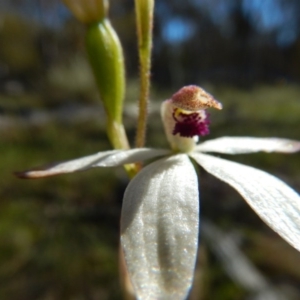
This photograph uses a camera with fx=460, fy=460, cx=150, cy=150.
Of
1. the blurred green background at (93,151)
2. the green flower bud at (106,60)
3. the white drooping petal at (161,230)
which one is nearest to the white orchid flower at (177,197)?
the white drooping petal at (161,230)

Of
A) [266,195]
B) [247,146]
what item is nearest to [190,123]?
[247,146]

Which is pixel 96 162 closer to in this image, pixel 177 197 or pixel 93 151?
pixel 177 197

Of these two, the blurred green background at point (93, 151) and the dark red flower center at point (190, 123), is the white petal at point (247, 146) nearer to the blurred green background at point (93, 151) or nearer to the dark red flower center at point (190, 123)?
the dark red flower center at point (190, 123)

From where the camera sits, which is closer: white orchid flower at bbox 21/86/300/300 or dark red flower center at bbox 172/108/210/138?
white orchid flower at bbox 21/86/300/300

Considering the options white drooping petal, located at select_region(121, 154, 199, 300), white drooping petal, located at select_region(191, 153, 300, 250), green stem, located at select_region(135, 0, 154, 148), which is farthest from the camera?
green stem, located at select_region(135, 0, 154, 148)

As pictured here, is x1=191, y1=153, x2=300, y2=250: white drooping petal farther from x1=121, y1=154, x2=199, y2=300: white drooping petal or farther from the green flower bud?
the green flower bud

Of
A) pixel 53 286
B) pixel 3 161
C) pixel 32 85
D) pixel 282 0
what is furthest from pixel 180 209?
pixel 282 0

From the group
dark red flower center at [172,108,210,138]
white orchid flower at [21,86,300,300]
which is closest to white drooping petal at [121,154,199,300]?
white orchid flower at [21,86,300,300]

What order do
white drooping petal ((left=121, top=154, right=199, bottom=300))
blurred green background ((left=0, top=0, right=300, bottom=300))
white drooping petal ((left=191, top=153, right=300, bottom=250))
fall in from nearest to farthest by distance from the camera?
1. white drooping petal ((left=121, top=154, right=199, bottom=300))
2. white drooping petal ((left=191, top=153, right=300, bottom=250))
3. blurred green background ((left=0, top=0, right=300, bottom=300))
